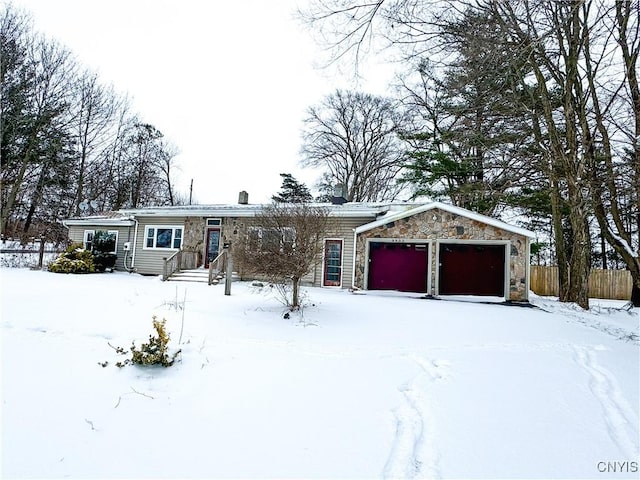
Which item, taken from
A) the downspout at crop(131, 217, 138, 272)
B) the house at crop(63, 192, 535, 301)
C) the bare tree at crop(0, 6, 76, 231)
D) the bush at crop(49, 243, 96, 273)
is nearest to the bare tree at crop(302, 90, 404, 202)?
the house at crop(63, 192, 535, 301)

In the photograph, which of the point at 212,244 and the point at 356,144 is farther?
the point at 356,144

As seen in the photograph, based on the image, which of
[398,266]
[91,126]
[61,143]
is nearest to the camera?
[398,266]

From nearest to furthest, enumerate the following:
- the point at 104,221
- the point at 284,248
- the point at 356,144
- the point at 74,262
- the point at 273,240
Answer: the point at 284,248 → the point at 273,240 → the point at 74,262 → the point at 104,221 → the point at 356,144

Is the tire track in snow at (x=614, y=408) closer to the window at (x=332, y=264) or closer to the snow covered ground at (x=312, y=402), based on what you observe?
the snow covered ground at (x=312, y=402)

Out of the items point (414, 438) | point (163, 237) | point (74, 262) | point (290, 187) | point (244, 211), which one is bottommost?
point (414, 438)

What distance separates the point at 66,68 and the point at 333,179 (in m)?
16.3

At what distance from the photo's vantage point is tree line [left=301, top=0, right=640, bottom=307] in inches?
202

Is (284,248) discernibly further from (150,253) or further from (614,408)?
(150,253)

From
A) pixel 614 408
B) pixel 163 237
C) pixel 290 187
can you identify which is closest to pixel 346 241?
pixel 163 237

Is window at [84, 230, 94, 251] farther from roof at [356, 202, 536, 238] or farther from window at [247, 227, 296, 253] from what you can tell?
window at [247, 227, 296, 253]

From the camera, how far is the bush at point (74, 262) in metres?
13.6

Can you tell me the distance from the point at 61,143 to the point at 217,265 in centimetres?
1283

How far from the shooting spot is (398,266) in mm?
12062

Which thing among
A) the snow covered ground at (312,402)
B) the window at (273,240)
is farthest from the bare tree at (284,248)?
the snow covered ground at (312,402)
